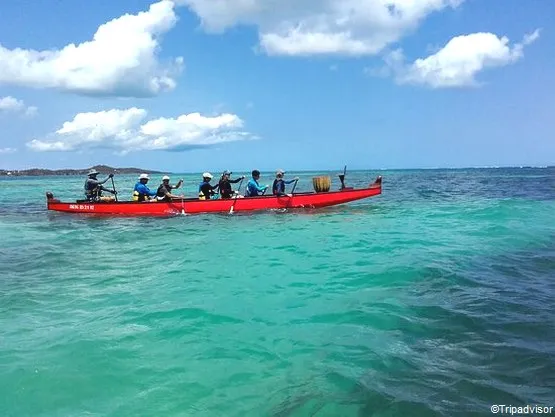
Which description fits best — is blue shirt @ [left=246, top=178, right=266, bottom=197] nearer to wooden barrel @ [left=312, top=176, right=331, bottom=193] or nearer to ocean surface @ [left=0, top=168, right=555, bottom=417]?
wooden barrel @ [left=312, top=176, right=331, bottom=193]

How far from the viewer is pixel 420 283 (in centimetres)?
1023

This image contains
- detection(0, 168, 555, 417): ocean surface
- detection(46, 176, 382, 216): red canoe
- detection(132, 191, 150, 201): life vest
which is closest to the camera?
detection(0, 168, 555, 417): ocean surface

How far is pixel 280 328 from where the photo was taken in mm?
7867

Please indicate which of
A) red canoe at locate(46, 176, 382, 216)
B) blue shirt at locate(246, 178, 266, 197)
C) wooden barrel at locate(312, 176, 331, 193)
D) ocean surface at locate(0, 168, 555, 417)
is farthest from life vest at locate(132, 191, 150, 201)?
wooden barrel at locate(312, 176, 331, 193)

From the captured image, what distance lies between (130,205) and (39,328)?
14771 millimetres

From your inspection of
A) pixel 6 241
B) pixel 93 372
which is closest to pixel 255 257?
pixel 93 372

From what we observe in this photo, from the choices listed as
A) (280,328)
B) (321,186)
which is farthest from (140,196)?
(280,328)

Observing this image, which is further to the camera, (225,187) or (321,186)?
(225,187)

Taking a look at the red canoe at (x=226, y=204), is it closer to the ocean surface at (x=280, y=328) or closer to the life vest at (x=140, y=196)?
the life vest at (x=140, y=196)

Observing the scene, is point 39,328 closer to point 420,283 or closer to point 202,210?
point 420,283

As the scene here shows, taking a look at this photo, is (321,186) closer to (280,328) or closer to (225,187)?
(225,187)

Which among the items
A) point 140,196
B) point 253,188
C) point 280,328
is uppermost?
point 253,188

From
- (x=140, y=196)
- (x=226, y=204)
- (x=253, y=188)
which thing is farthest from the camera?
(x=253, y=188)

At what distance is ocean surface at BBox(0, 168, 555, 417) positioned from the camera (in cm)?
551
